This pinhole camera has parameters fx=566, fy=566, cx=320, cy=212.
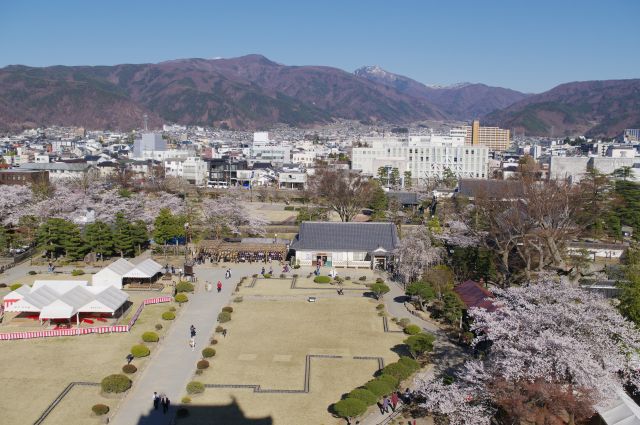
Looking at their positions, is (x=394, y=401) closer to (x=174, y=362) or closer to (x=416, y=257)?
(x=174, y=362)

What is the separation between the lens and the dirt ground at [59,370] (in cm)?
1753

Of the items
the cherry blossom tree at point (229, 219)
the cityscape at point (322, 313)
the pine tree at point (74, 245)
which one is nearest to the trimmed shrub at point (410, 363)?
the cityscape at point (322, 313)

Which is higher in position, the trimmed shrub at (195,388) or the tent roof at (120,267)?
the tent roof at (120,267)

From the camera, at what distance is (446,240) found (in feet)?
133

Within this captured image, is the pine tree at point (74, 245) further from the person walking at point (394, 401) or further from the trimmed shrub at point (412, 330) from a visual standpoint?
the person walking at point (394, 401)

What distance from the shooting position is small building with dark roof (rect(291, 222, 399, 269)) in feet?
123

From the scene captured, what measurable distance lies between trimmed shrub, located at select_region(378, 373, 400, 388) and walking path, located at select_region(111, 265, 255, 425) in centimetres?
673

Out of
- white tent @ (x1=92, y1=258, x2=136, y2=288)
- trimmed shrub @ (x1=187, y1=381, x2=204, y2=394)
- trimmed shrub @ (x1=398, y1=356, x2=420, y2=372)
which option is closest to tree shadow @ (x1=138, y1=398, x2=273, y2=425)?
trimmed shrub @ (x1=187, y1=381, x2=204, y2=394)

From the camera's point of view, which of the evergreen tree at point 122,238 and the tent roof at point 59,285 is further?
the evergreen tree at point 122,238

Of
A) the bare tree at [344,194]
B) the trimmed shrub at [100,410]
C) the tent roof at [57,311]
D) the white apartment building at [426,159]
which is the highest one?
the white apartment building at [426,159]

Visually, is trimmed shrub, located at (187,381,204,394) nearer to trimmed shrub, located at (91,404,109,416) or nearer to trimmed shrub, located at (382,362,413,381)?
trimmed shrub, located at (91,404,109,416)

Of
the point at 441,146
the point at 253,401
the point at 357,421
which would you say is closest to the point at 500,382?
the point at 357,421

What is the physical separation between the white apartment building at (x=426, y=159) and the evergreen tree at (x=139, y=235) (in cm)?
5303

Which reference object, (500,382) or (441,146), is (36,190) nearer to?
(500,382)
